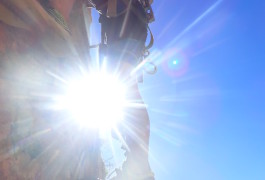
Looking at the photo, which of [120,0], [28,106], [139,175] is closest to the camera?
[28,106]

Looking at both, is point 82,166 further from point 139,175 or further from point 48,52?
point 48,52

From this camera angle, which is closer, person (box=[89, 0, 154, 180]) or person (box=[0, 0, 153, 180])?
person (box=[0, 0, 153, 180])

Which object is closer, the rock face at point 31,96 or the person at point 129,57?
the rock face at point 31,96

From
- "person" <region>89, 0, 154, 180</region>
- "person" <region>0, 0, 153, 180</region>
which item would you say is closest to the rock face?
"person" <region>0, 0, 153, 180</region>

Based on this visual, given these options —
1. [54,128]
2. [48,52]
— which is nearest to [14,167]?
[54,128]

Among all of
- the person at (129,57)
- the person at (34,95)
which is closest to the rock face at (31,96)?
the person at (34,95)

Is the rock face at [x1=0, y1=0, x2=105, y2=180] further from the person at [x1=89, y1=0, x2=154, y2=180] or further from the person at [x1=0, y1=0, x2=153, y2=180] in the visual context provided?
the person at [x1=89, y1=0, x2=154, y2=180]

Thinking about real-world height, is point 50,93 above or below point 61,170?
above

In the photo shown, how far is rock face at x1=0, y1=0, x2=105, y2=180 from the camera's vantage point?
1472 millimetres

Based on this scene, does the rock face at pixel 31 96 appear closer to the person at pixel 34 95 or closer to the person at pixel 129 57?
the person at pixel 34 95

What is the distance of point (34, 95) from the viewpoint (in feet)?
6.13

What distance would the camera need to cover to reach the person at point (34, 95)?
4.85 feet

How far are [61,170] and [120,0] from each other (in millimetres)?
2462

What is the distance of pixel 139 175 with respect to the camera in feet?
8.47
